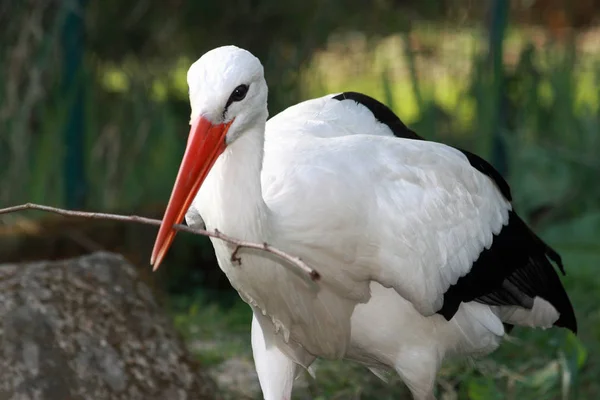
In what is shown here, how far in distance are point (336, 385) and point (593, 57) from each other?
3896 mm

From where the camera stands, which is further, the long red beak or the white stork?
the white stork

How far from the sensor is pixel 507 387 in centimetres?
443

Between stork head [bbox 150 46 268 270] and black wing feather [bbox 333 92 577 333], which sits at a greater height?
stork head [bbox 150 46 268 270]

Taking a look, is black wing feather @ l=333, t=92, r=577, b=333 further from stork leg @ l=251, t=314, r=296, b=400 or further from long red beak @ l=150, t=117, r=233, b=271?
long red beak @ l=150, t=117, r=233, b=271

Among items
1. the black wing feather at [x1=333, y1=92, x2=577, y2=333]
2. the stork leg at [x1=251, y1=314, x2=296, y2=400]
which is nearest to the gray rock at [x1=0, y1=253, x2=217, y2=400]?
the stork leg at [x1=251, y1=314, x2=296, y2=400]

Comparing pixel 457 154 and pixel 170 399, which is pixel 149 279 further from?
pixel 457 154

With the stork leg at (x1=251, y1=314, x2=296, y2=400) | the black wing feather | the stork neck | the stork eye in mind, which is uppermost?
the stork eye

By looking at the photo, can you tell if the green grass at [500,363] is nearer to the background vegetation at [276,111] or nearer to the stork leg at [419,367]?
the background vegetation at [276,111]

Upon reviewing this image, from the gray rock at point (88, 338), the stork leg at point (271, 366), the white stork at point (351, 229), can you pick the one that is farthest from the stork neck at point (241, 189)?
the gray rock at point (88, 338)

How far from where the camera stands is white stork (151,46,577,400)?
290cm

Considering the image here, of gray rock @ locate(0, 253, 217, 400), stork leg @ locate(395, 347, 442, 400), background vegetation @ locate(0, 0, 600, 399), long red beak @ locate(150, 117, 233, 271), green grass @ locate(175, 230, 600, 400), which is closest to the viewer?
long red beak @ locate(150, 117, 233, 271)

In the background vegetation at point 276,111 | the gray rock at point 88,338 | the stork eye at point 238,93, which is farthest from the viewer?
the background vegetation at point 276,111

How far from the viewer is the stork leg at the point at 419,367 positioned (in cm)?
356

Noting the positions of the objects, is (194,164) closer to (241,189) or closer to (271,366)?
(241,189)
